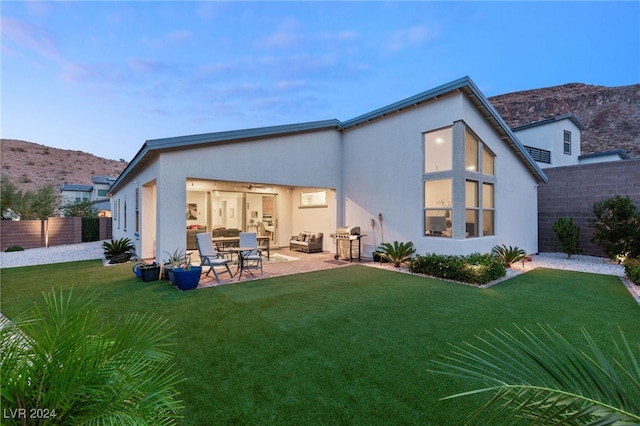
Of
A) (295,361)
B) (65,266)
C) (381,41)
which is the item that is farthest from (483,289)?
(381,41)

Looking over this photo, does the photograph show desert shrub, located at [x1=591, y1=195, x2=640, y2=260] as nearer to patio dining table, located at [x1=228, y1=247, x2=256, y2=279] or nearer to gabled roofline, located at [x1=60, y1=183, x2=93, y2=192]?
patio dining table, located at [x1=228, y1=247, x2=256, y2=279]

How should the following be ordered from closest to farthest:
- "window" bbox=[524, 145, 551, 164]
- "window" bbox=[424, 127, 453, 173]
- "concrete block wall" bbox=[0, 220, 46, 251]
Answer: "window" bbox=[424, 127, 453, 173] → "concrete block wall" bbox=[0, 220, 46, 251] → "window" bbox=[524, 145, 551, 164]

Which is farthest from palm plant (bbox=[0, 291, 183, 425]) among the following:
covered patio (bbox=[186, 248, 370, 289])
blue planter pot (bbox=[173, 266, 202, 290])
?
covered patio (bbox=[186, 248, 370, 289])

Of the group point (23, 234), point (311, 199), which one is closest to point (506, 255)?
point (311, 199)

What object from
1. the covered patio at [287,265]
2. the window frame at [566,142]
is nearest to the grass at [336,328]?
the covered patio at [287,265]

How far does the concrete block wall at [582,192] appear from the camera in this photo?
1005cm

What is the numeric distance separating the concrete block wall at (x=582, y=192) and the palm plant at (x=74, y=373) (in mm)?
13666

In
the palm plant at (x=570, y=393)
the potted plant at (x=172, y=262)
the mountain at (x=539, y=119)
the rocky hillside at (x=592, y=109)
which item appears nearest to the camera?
the palm plant at (x=570, y=393)

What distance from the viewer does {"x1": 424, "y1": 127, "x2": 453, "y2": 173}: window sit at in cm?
827

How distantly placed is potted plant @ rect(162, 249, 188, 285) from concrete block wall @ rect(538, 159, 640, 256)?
13.4m

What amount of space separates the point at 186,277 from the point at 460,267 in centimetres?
653

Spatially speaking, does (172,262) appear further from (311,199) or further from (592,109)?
→ (592,109)

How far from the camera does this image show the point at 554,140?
48.9 feet

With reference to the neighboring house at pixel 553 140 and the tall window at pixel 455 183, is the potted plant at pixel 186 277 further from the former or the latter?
the neighboring house at pixel 553 140
